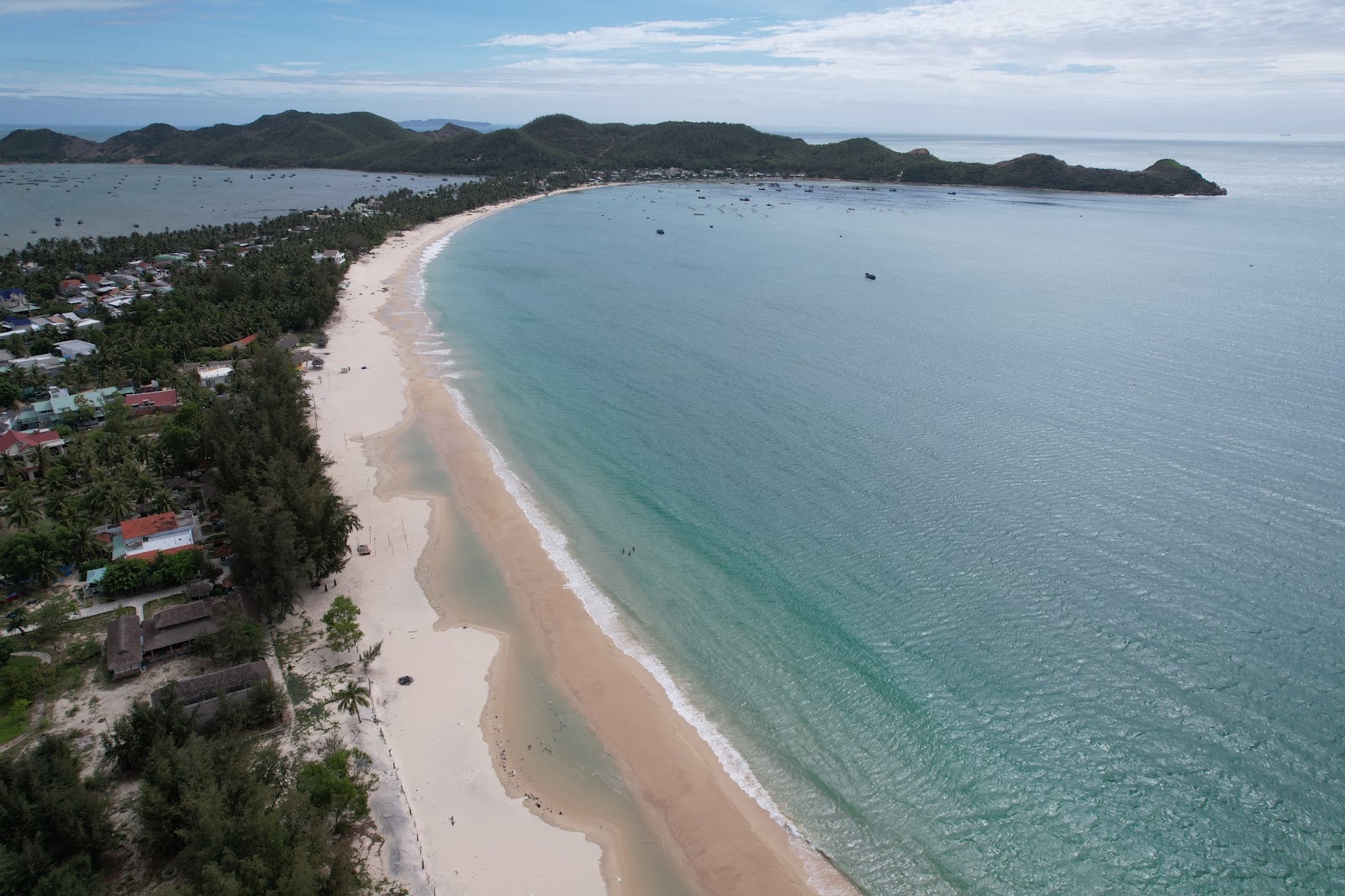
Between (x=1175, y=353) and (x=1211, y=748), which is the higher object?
(x=1175, y=353)

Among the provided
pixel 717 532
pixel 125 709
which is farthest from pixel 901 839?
pixel 125 709

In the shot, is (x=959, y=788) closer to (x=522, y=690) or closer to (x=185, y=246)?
(x=522, y=690)

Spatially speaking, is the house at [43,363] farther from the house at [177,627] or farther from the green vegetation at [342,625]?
the green vegetation at [342,625]

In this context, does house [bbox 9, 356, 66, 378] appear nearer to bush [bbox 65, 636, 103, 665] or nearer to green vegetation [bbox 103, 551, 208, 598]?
green vegetation [bbox 103, 551, 208, 598]

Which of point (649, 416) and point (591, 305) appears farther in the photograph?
point (591, 305)

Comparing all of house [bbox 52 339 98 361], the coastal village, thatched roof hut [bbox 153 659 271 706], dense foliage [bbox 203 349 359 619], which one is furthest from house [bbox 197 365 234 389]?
thatched roof hut [bbox 153 659 271 706]

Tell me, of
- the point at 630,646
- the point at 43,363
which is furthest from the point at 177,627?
the point at 43,363

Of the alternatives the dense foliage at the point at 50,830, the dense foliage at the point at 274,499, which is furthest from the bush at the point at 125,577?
the dense foliage at the point at 50,830
